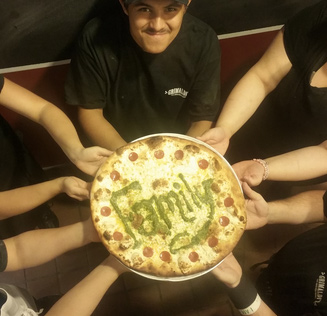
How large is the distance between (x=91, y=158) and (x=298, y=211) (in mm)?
977

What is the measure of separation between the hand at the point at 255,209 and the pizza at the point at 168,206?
0.29 ft

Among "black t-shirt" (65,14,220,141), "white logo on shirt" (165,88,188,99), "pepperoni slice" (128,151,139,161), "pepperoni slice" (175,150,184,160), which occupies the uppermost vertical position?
"black t-shirt" (65,14,220,141)

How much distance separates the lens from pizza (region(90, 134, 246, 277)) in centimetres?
138

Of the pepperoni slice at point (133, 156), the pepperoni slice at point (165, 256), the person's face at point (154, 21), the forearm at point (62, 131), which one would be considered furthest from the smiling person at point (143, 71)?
the pepperoni slice at point (165, 256)

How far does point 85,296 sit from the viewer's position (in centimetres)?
139

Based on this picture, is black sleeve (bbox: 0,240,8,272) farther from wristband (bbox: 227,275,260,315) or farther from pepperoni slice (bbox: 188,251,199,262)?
wristband (bbox: 227,275,260,315)

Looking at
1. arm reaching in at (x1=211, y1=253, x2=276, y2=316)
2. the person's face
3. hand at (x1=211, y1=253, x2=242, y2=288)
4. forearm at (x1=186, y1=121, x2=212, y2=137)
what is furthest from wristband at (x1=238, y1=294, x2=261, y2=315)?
the person's face

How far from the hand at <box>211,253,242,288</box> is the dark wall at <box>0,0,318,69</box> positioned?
1219 millimetres

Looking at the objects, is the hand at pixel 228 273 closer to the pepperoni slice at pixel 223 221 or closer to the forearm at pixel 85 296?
the pepperoni slice at pixel 223 221

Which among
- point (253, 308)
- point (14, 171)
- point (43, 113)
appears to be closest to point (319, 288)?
point (253, 308)

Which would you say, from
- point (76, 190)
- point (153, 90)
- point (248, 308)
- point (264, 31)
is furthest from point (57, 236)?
point (264, 31)

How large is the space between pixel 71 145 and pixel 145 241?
1.67 ft

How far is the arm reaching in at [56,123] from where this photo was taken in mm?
1469

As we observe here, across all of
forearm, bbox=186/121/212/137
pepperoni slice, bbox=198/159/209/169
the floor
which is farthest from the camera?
the floor
